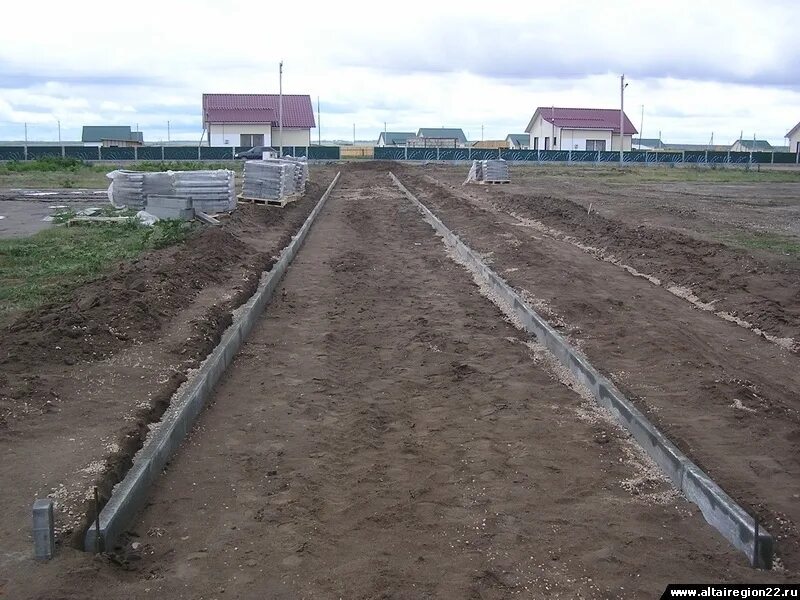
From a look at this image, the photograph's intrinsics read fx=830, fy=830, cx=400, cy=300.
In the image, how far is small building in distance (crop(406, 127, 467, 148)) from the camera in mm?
97750

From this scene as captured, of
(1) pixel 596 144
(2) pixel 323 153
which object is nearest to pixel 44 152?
(2) pixel 323 153

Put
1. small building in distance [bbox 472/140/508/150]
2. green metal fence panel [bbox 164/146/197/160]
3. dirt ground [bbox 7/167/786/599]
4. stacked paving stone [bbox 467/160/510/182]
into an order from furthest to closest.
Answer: small building in distance [bbox 472/140/508/150]
green metal fence panel [bbox 164/146/197/160]
stacked paving stone [bbox 467/160/510/182]
dirt ground [bbox 7/167/786/599]

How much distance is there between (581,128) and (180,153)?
3928 centimetres

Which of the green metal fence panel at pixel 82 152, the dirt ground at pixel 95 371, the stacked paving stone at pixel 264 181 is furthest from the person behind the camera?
the green metal fence panel at pixel 82 152

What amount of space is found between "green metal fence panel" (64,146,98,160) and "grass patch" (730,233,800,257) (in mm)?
52670

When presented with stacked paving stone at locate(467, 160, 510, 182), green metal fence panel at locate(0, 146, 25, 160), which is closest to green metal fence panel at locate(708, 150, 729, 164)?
stacked paving stone at locate(467, 160, 510, 182)

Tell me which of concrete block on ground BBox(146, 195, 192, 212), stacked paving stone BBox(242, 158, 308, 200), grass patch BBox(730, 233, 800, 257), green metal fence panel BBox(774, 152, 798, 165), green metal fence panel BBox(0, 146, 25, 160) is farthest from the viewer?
green metal fence panel BBox(774, 152, 798, 165)

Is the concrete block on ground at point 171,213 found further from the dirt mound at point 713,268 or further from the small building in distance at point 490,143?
the small building in distance at point 490,143

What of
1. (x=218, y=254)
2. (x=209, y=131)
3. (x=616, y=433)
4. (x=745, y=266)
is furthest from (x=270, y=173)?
(x=209, y=131)

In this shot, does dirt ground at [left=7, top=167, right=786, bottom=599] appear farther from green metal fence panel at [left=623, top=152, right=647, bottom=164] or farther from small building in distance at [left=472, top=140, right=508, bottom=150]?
small building in distance at [left=472, top=140, right=508, bottom=150]

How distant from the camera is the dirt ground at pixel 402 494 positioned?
13.4ft

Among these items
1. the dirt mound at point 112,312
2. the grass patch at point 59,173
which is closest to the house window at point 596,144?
the grass patch at point 59,173

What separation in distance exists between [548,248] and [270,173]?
9372 millimetres

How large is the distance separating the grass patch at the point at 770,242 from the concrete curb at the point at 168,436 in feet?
32.1
